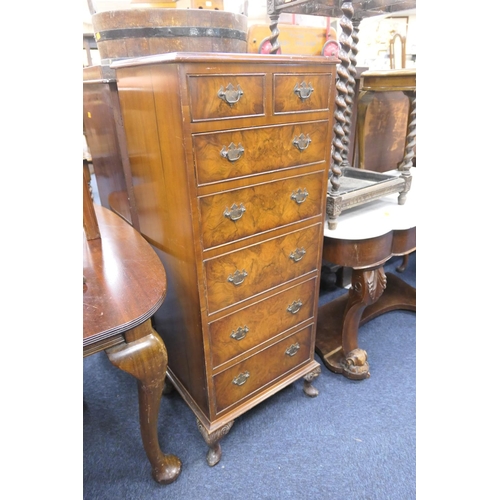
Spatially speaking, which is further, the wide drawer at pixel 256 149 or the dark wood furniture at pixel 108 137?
the dark wood furniture at pixel 108 137

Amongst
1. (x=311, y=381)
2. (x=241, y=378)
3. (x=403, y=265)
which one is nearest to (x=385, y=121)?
(x=403, y=265)

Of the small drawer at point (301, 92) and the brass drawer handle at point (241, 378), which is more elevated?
the small drawer at point (301, 92)

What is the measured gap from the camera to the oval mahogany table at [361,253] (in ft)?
4.69

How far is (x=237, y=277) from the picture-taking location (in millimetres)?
1110

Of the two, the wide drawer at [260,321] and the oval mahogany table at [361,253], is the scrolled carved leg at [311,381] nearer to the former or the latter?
the oval mahogany table at [361,253]

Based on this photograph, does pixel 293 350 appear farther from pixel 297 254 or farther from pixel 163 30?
pixel 163 30

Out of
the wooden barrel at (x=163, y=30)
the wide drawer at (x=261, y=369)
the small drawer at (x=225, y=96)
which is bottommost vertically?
the wide drawer at (x=261, y=369)

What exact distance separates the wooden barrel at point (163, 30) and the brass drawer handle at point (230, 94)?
26 centimetres

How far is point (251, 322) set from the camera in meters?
1.23

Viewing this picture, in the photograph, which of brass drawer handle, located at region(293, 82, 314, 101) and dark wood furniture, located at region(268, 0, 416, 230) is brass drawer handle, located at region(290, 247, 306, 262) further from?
brass drawer handle, located at region(293, 82, 314, 101)

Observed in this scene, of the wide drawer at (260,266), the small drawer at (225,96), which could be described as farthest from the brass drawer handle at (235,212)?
the small drawer at (225,96)

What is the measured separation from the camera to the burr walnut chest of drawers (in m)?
0.88

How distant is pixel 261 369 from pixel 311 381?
13.7 inches

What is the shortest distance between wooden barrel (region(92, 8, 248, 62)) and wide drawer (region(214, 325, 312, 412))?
1.04 metres
